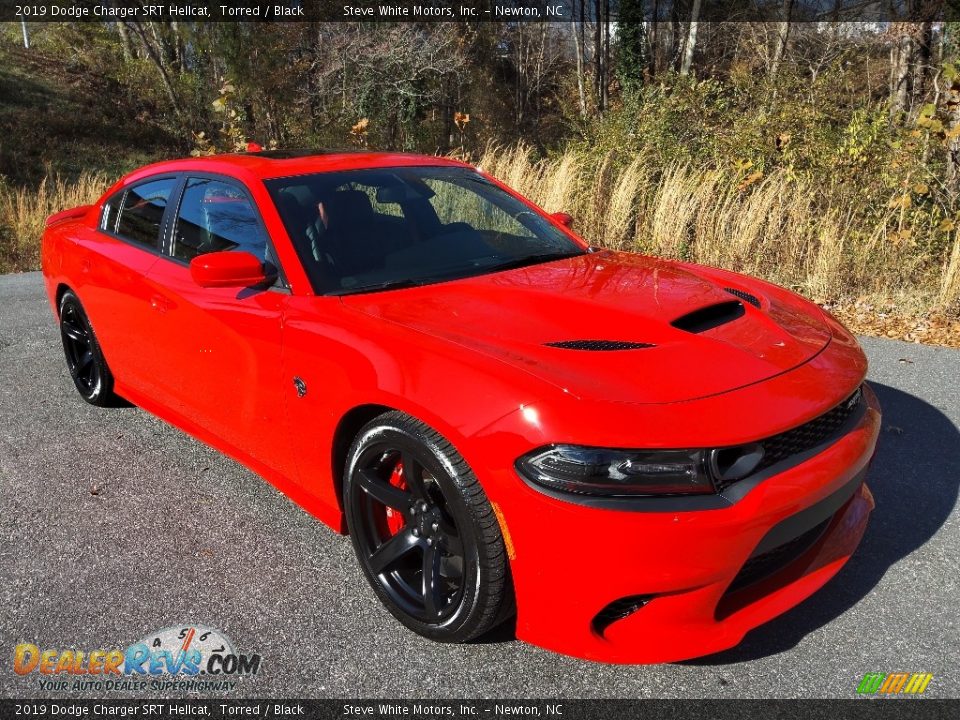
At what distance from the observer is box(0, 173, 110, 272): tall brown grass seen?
11.3m

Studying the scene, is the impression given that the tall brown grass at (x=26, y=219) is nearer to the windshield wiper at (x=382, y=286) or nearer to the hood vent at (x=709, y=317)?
the windshield wiper at (x=382, y=286)

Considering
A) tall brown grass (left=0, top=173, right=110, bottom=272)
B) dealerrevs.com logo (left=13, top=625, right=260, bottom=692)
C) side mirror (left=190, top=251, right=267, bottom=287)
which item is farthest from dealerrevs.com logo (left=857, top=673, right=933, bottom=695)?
tall brown grass (left=0, top=173, right=110, bottom=272)

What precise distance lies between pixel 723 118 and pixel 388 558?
840 cm

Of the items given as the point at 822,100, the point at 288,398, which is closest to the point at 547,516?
the point at 288,398

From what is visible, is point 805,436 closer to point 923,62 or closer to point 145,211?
point 145,211

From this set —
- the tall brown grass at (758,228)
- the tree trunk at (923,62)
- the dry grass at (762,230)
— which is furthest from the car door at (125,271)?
the tree trunk at (923,62)

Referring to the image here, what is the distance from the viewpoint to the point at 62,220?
5.27 meters

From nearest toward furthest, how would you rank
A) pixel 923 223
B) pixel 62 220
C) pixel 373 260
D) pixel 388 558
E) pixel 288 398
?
pixel 388 558
pixel 288 398
pixel 373 260
pixel 62 220
pixel 923 223

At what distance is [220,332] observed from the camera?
3.22 m

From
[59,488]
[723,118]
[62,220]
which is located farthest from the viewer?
[723,118]

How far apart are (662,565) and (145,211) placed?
3.37 metres

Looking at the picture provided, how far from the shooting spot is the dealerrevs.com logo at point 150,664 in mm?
2422

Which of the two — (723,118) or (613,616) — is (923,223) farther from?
(613,616)

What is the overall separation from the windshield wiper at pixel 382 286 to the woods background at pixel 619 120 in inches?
177
